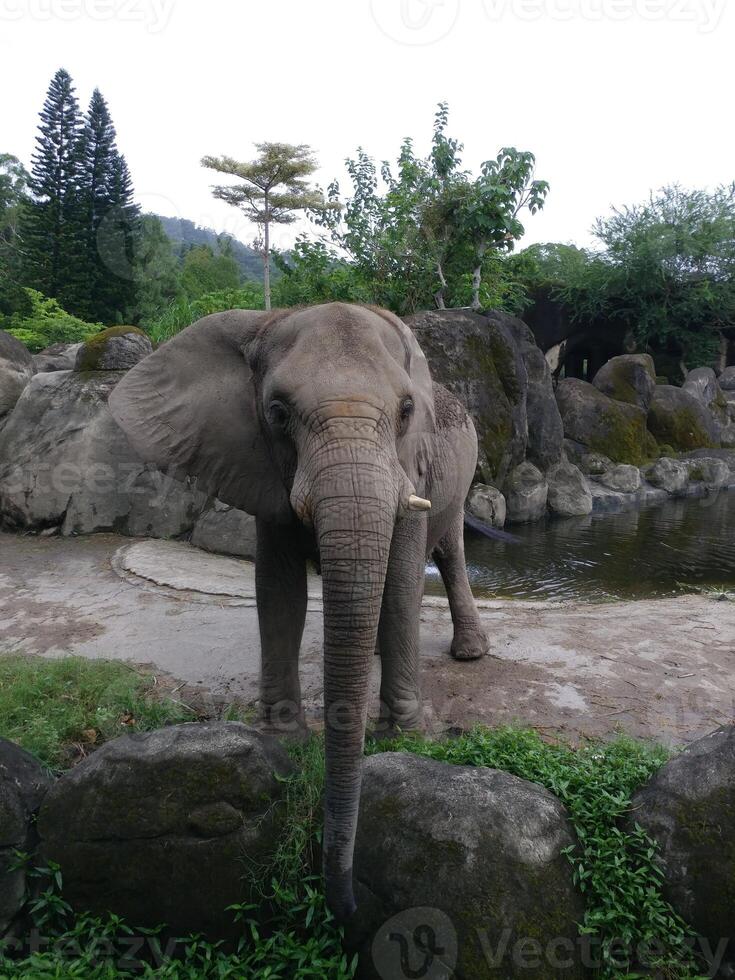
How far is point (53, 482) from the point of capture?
989 cm

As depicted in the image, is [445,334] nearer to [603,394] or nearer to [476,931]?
[603,394]

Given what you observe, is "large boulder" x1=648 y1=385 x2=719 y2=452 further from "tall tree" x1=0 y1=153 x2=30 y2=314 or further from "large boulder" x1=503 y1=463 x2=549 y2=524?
"tall tree" x1=0 y1=153 x2=30 y2=314

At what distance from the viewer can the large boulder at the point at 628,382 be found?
21031mm

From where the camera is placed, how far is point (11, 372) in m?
11.7

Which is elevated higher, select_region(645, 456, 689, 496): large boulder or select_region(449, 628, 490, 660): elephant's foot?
select_region(645, 456, 689, 496): large boulder

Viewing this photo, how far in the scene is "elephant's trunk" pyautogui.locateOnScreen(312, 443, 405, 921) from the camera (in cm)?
256

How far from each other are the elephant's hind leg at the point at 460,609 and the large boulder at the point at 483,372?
30.2 ft

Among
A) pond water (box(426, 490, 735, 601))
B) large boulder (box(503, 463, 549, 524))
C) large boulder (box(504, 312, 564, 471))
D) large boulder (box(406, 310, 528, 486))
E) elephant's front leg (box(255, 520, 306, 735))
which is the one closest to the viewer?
elephant's front leg (box(255, 520, 306, 735))

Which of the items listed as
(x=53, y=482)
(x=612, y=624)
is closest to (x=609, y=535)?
(x=612, y=624)

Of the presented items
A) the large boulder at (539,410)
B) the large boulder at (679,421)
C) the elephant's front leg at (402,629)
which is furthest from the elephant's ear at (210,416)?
the large boulder at (679,421)

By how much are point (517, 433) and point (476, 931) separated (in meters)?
13.5

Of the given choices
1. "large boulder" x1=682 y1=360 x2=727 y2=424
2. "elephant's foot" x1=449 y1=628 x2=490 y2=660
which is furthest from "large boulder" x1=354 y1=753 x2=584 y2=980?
"large boulder" x1=682 y1=360 x2=727 y2=424

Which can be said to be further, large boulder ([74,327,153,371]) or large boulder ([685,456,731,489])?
large boulder ([685,456,731,489])

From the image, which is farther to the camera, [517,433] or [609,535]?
[517,433]
